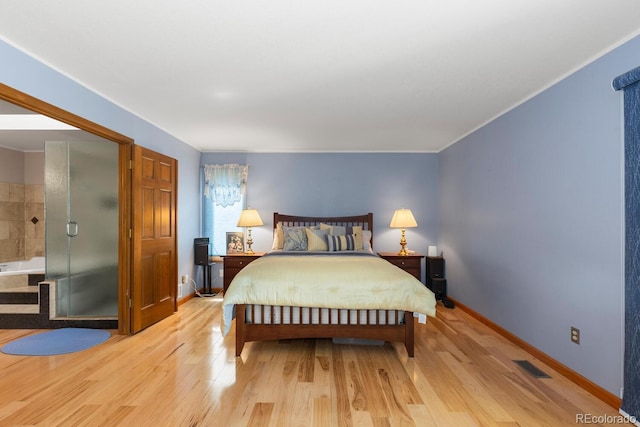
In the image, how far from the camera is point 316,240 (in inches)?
192

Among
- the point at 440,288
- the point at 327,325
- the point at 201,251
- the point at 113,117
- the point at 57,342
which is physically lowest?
the point at 57,342

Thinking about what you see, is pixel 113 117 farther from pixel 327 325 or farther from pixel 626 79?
pixel 626 79

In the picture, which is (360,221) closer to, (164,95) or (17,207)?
(164,95)

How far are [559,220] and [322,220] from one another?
337 centimetres

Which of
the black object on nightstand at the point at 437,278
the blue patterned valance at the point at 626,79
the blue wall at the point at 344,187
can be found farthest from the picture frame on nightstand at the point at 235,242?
the blue patterned valance at the point at 626,79

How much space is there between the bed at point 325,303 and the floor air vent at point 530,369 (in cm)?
84

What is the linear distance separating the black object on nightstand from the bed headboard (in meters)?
1.10

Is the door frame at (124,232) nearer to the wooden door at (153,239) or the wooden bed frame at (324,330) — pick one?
the wooden door at (153,239)

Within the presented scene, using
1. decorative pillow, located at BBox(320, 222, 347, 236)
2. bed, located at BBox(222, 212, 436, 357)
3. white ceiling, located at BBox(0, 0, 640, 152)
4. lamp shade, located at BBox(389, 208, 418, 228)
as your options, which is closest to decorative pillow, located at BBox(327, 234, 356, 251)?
decorative pillow, located at BBox(320, 222, 347, 236)

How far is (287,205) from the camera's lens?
5730mm

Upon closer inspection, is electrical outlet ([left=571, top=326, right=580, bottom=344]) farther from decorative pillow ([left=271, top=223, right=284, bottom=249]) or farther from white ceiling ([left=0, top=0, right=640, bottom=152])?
decorative pillow ([left=271, top=223, right=284, bottom=249])

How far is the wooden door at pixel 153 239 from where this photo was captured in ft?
12.2

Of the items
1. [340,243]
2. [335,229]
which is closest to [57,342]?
[340,243]

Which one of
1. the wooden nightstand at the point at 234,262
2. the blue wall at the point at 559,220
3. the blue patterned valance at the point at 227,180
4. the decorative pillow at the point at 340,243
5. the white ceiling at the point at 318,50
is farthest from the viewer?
the blue patterned valance at the point at 227,180
